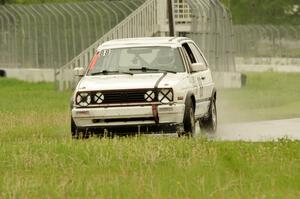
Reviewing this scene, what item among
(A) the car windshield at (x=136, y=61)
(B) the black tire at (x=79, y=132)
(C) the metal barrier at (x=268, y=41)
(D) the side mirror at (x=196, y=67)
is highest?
(A) the car windshield at (x=136, y=61)

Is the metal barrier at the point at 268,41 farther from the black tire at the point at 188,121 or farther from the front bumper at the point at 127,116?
the front bumper at the point at 127,116

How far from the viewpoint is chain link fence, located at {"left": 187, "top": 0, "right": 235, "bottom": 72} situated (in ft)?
154

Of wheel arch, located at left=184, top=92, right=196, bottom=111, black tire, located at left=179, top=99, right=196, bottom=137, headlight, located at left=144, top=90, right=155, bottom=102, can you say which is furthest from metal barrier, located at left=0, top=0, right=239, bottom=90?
headlight, located at left=144, top=90, right=155, bottom=102

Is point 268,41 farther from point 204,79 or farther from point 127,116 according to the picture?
point 127,116

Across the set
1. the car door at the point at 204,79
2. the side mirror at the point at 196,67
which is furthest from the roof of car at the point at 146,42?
the car door at the point at 204,79

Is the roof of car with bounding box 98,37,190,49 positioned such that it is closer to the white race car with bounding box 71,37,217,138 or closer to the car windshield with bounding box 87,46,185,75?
the car windshield with bounding box 87,46,185,75

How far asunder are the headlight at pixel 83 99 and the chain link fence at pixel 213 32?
1161 inches

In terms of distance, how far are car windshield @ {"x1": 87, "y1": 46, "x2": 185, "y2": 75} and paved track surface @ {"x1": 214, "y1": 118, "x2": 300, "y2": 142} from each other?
162 centimetres

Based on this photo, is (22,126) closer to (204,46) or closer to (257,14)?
(204,46)

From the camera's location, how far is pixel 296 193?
1108 centimetres

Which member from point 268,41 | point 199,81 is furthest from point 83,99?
point 268,41

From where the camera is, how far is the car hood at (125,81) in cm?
1734

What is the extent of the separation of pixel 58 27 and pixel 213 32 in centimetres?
767

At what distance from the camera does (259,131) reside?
68.5ft
